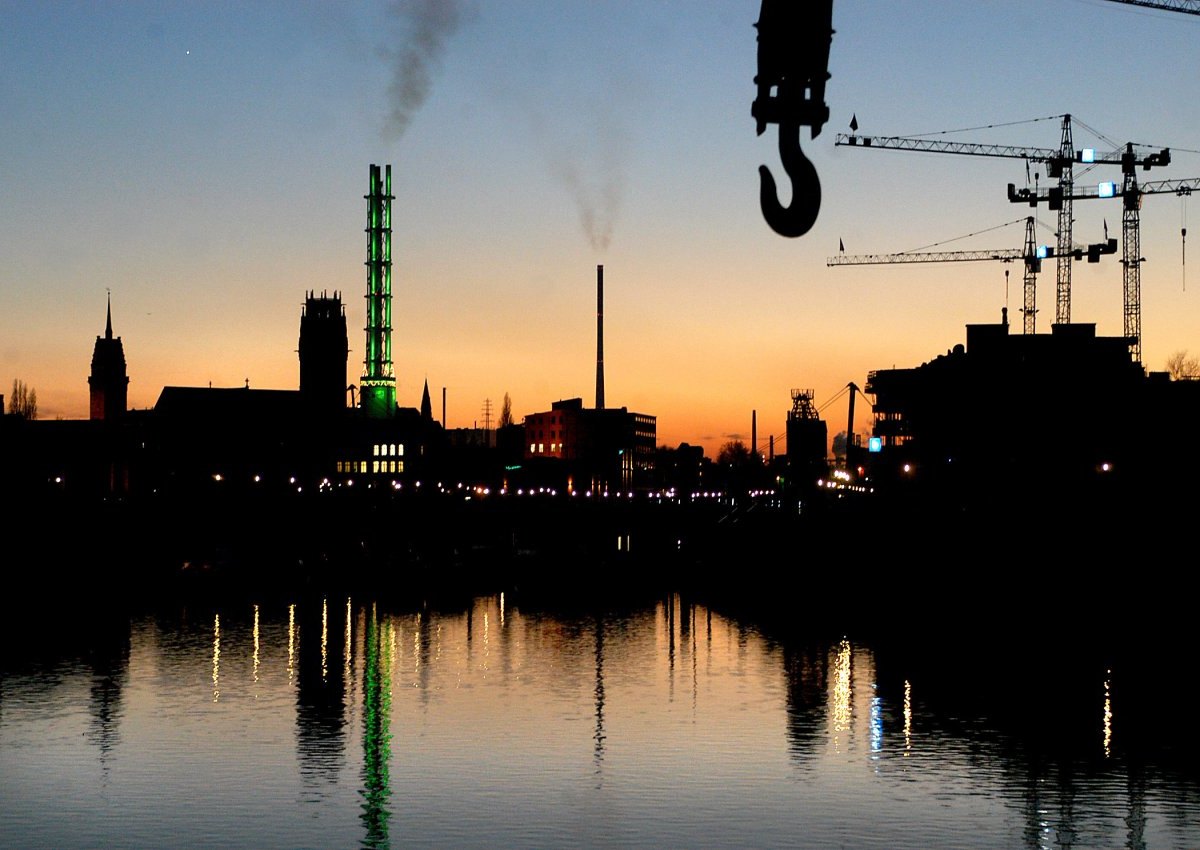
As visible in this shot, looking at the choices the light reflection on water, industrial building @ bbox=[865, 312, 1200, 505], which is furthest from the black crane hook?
industrial building @ bbox=[865, 312, 1200, 505]

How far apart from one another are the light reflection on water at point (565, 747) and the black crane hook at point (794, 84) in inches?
1307

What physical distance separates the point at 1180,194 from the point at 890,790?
138 m

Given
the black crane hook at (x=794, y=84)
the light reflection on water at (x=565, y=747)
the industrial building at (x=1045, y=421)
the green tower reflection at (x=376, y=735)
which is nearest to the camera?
the black crane hook at (x=794, y=84)

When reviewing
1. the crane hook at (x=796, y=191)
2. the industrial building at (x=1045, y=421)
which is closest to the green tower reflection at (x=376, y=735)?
the crane hook at (x=796, y=191)

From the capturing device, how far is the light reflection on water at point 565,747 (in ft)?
132

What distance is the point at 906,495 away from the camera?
116812mm

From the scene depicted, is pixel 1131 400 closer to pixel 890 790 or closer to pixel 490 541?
pixel 490 541

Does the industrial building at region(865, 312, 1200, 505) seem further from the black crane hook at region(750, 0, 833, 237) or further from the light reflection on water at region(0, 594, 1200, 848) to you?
the black crane hook at region(750, 0, 833, 237)

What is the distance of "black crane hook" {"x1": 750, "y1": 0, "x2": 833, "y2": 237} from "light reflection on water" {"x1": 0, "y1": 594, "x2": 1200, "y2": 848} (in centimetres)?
3320

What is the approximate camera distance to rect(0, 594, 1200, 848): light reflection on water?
40094 mm

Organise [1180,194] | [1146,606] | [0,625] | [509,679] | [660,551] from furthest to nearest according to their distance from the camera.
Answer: [1180,194]
[660,551]
[0,625]
[1146,606]
[509,679]

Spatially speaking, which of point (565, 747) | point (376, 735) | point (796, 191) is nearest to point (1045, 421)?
point (565, 747)

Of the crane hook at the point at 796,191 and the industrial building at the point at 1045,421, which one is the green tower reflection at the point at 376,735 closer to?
the crane hook at the point at 796,191

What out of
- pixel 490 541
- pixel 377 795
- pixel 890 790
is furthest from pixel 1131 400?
pixel 377 795
